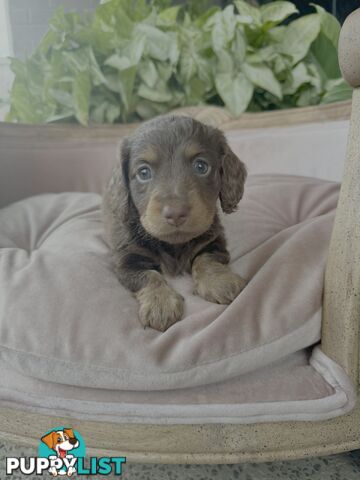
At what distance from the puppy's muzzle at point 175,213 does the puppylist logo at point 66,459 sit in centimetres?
59

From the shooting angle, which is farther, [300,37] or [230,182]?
[300,37]

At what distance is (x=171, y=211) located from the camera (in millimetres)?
1147

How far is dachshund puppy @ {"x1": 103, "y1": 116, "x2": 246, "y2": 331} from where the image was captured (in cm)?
120

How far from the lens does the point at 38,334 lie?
1.15 meters

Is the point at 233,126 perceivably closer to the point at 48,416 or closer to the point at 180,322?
the point at 180,322

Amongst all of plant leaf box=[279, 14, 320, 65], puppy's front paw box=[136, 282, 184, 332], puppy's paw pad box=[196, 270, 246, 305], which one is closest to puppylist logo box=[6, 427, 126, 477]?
puppy's front paw box=[136, 282, 184, 332]

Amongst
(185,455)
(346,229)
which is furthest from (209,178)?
(185,455)

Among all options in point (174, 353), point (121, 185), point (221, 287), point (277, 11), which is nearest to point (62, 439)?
point (174, 353)

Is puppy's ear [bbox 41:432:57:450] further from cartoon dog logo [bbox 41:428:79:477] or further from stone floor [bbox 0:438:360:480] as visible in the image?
stone floor [bbox 0:438:360:480]

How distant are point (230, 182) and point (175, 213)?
311mm

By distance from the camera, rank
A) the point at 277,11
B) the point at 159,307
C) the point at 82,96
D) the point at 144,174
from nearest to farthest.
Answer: the point at 159,307
the point at 144,174
the point at 82,96
the point at 277,11

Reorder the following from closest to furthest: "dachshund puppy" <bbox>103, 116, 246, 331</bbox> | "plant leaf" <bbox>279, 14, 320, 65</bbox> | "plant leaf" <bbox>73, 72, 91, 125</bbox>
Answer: "dachshund puppy" <bbox>103, 116, 246, 331</bbox>
"plant leaf" <bbox>73, 72, 91, 125</bbox>
"plant leaf" <bbox>279, 14, 320, 65</bbox>

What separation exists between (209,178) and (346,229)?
42cm

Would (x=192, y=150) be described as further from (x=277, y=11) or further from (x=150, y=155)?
(x=277, y=11)
